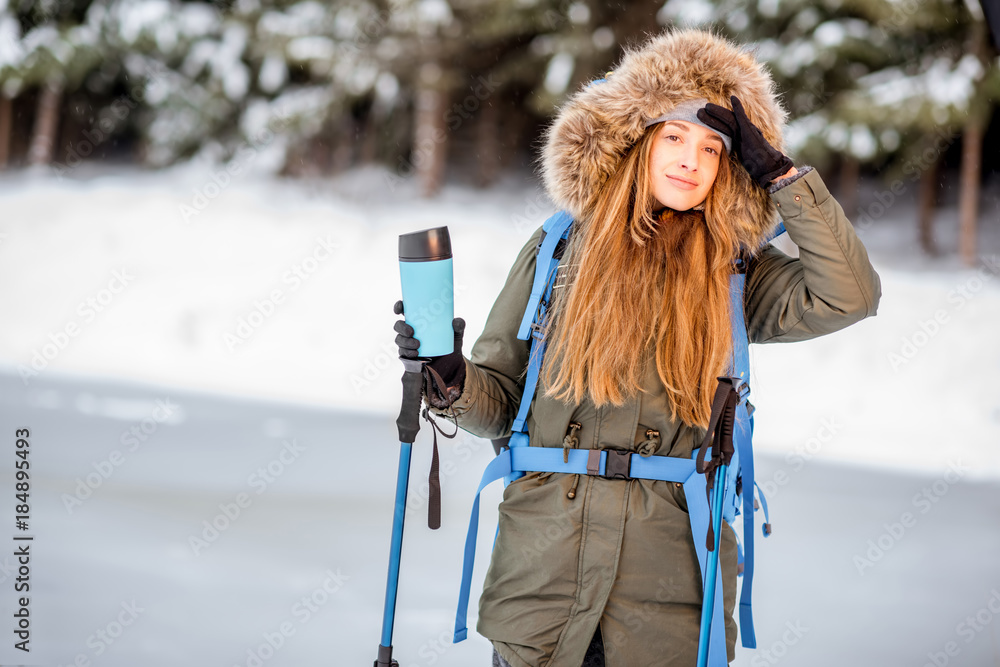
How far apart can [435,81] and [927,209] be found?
20.4 ft

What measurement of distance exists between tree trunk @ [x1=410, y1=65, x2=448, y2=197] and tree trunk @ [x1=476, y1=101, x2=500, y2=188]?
2.01 feet

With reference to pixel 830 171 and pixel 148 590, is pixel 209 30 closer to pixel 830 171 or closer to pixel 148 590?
pixel 830 171

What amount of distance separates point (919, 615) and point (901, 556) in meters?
0.71

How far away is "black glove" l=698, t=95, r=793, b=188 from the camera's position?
5.98ft

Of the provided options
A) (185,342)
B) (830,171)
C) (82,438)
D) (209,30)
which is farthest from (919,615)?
(209,30)

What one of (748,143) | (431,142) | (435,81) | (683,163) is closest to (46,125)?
(431,142)

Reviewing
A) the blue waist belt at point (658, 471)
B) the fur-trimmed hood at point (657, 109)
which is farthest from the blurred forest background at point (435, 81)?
the blue waist belt at point (658, 471)

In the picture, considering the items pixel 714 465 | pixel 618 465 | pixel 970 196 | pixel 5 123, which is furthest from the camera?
pixel 5 123

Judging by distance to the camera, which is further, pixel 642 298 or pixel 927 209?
pixel 927 209

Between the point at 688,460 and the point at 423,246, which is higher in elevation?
the point at 423,246

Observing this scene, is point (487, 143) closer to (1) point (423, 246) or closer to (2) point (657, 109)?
(2) point (657, 109)

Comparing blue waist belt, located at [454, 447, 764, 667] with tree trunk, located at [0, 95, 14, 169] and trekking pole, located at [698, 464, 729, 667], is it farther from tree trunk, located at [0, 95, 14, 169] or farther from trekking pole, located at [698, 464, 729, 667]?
tree trunk, located at [0, 95, 14, 169]

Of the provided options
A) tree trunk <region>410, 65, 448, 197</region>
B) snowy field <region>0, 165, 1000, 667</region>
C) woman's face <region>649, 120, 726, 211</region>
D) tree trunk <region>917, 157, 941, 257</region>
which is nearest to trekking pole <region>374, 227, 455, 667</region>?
woman's face <region>649, 120, 726, 211</region>

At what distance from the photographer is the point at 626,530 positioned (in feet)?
5.87
